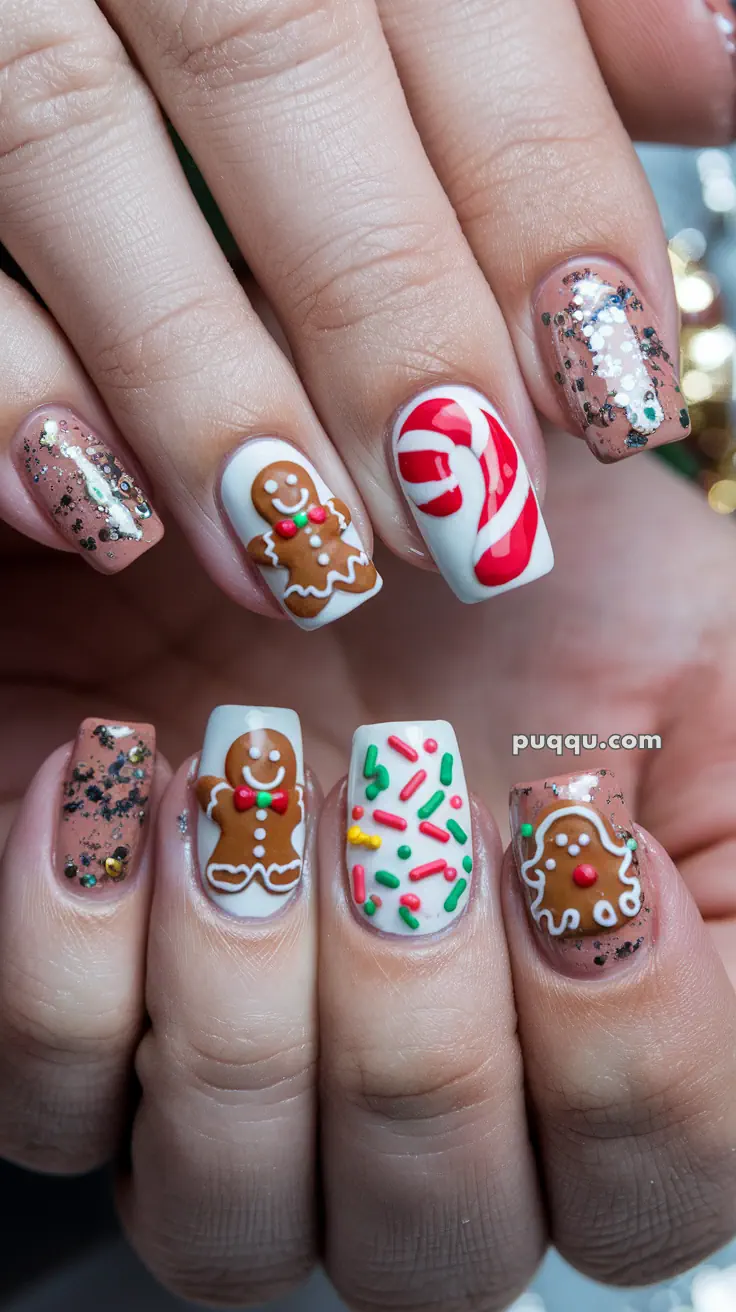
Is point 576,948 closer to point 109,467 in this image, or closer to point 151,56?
point 109,467

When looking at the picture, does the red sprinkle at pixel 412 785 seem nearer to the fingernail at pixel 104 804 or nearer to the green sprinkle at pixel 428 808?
the green sprinkle at pixel 428 808

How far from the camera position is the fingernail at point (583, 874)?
589 mm

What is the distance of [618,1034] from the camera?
58 centimetres

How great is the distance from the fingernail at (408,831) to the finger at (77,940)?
13cm

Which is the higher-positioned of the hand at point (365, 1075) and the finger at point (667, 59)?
the finger at point (667, 59)

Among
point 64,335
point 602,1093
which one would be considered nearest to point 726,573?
point 602,1093

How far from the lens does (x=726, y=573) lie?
31.3 inches

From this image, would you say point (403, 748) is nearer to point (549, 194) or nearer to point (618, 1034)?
point (618, 1034)

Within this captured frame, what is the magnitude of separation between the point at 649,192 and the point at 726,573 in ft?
0.94

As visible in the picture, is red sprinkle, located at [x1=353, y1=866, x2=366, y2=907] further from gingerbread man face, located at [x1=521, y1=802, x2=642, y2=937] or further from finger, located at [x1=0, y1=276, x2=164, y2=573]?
finger, located at [x1=0, y1=276, x2=164, y2=573]

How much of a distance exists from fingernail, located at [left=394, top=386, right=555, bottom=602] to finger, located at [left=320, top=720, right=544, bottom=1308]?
0.10 meters

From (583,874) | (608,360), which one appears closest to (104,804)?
(583,874)

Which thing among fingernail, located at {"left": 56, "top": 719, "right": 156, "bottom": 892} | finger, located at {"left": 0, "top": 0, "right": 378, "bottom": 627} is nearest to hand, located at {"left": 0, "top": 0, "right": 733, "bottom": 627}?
finger, located at {"left": 0, "top": 0, "right": 378, "bottom": 627}

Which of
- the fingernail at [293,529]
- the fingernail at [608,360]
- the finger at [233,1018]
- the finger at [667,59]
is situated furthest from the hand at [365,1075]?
the finger at [667,59]
